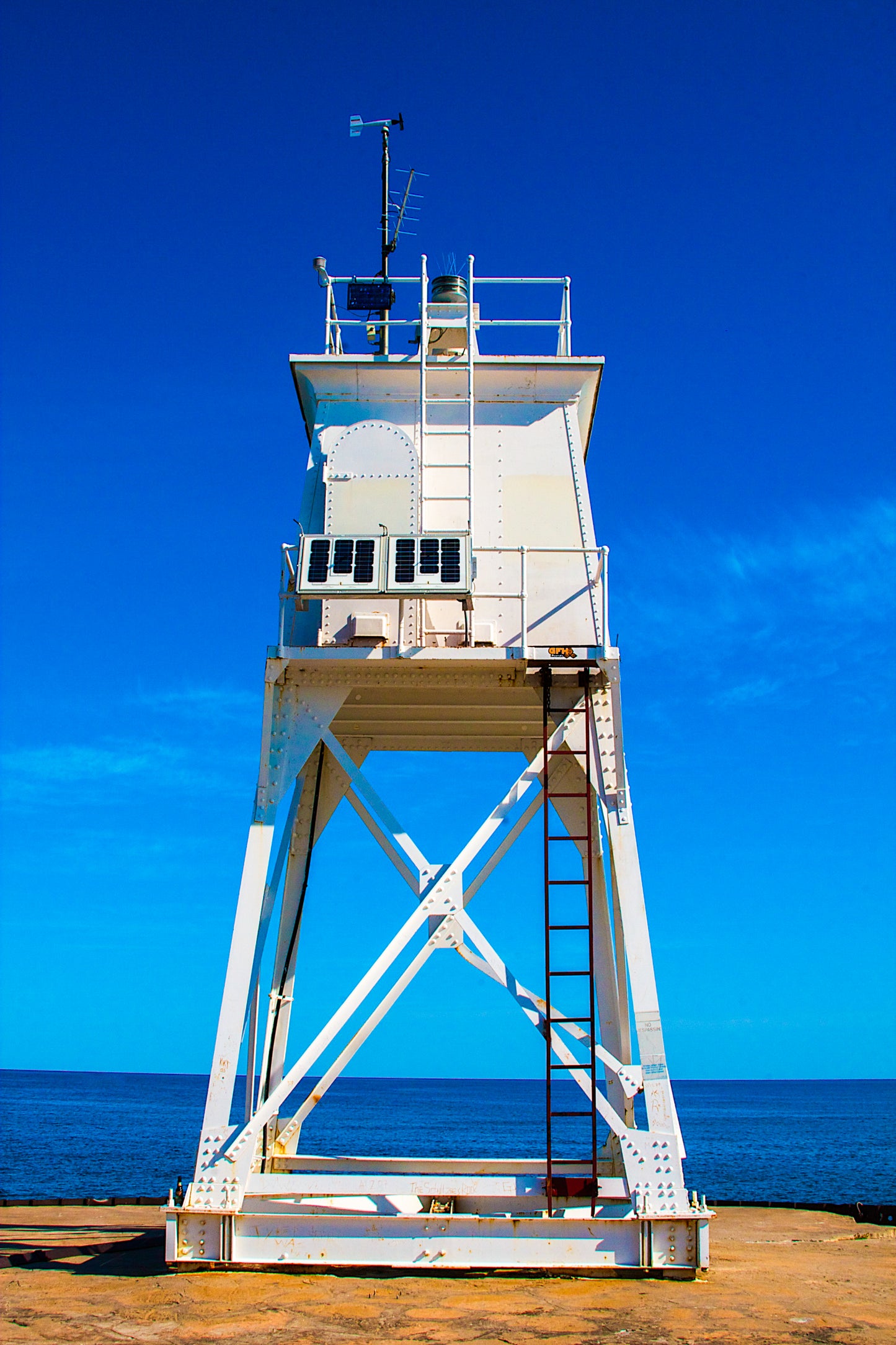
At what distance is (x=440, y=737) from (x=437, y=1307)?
862 centimetres

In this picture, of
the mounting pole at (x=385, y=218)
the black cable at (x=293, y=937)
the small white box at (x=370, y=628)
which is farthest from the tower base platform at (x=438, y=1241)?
the mounting pole at (x=385, y=218)

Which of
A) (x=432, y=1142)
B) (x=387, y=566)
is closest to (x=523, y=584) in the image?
(x=387, y=566)

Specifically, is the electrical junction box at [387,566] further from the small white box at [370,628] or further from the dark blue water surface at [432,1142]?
the dark blue water surface at [432,1142]

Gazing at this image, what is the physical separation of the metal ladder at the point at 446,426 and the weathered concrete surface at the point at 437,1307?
8555 millimetres

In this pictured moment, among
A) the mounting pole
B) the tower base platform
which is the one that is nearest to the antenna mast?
the mounting pole

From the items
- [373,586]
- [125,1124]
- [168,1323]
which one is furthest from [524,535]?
[125,1124]

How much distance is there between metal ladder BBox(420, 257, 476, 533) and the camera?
15352 mm

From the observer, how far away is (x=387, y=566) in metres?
14.4

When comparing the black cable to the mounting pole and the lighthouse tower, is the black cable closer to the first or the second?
the lighthouse tower

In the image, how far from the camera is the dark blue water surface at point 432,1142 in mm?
48800

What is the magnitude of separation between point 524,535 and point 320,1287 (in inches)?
362

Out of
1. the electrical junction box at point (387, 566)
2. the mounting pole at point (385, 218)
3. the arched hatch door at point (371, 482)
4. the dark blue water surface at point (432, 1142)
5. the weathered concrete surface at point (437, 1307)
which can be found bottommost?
the dark blue water surface at point (432, 1142)

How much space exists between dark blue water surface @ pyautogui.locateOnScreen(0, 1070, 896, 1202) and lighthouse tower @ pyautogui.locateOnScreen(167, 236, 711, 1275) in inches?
413

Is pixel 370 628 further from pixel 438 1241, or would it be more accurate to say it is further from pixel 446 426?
pixel 438 1241
